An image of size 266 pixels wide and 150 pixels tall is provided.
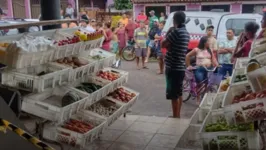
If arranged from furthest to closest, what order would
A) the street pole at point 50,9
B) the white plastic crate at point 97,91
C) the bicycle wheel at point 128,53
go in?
the bicycle wheel at point 128,53 < the street pole at point 50,9 < the white plastic crate at point 97,91

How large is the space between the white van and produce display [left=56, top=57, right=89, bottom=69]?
21.4 ft

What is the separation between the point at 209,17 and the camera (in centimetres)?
1101

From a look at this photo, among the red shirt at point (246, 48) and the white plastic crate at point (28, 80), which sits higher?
the red shirt at point (246, 48)

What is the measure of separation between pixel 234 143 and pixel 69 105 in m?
1.95

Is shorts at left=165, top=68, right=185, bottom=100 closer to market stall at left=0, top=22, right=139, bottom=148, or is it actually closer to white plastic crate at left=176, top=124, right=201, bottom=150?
market stall at left=0, top=22, right=139, bottom=148

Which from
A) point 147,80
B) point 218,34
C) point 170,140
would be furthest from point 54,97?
point 218,34

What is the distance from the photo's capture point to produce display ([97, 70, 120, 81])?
17.9 feet

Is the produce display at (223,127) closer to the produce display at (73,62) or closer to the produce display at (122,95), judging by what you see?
the produce display at (122,95)

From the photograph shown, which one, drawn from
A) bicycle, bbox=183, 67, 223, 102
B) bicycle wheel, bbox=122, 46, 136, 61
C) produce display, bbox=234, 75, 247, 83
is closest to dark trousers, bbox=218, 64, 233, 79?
bicycle, bbox=183, 67, 223, 102

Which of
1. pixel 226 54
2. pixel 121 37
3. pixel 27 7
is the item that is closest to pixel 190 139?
pixel 226 54

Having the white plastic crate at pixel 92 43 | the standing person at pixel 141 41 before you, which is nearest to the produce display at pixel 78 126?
the white plastic crate at pixel 92 43

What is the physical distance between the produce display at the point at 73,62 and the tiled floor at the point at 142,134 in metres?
1.19

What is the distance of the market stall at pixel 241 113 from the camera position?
3135 mm

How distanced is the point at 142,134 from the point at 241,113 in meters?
2.38
